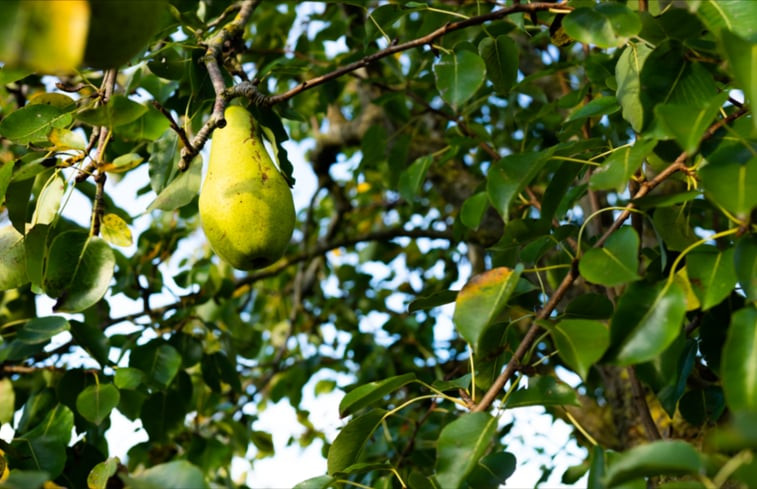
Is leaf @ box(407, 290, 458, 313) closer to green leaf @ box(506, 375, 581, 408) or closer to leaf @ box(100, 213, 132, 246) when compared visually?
green leaf @ box(506, 375, 581, 408)

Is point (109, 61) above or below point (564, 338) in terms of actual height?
above

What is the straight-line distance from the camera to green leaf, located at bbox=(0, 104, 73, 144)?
132 cm

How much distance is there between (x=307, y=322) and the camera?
12.2 ft

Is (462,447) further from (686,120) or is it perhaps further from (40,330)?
(40,330)

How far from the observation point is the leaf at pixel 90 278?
1268 mm

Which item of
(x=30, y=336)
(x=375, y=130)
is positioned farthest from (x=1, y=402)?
(x=375, y=130)

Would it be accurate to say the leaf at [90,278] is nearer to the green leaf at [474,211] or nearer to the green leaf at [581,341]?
the green leaf at [474,211]

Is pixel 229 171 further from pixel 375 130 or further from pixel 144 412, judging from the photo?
pixel 375 130

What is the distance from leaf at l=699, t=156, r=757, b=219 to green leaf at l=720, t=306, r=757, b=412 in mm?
104

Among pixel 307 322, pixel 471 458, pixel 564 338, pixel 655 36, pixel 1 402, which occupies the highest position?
pixel 655 36

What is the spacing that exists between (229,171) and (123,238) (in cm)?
29

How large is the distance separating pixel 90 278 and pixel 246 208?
0.88 feet

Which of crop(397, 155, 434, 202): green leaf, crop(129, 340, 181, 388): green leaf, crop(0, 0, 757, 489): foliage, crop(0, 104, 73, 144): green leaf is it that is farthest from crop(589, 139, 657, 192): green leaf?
crop(129, 340, 181, 388): green leaf

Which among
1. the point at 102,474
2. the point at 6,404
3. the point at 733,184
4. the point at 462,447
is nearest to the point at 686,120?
the point at 733,184
